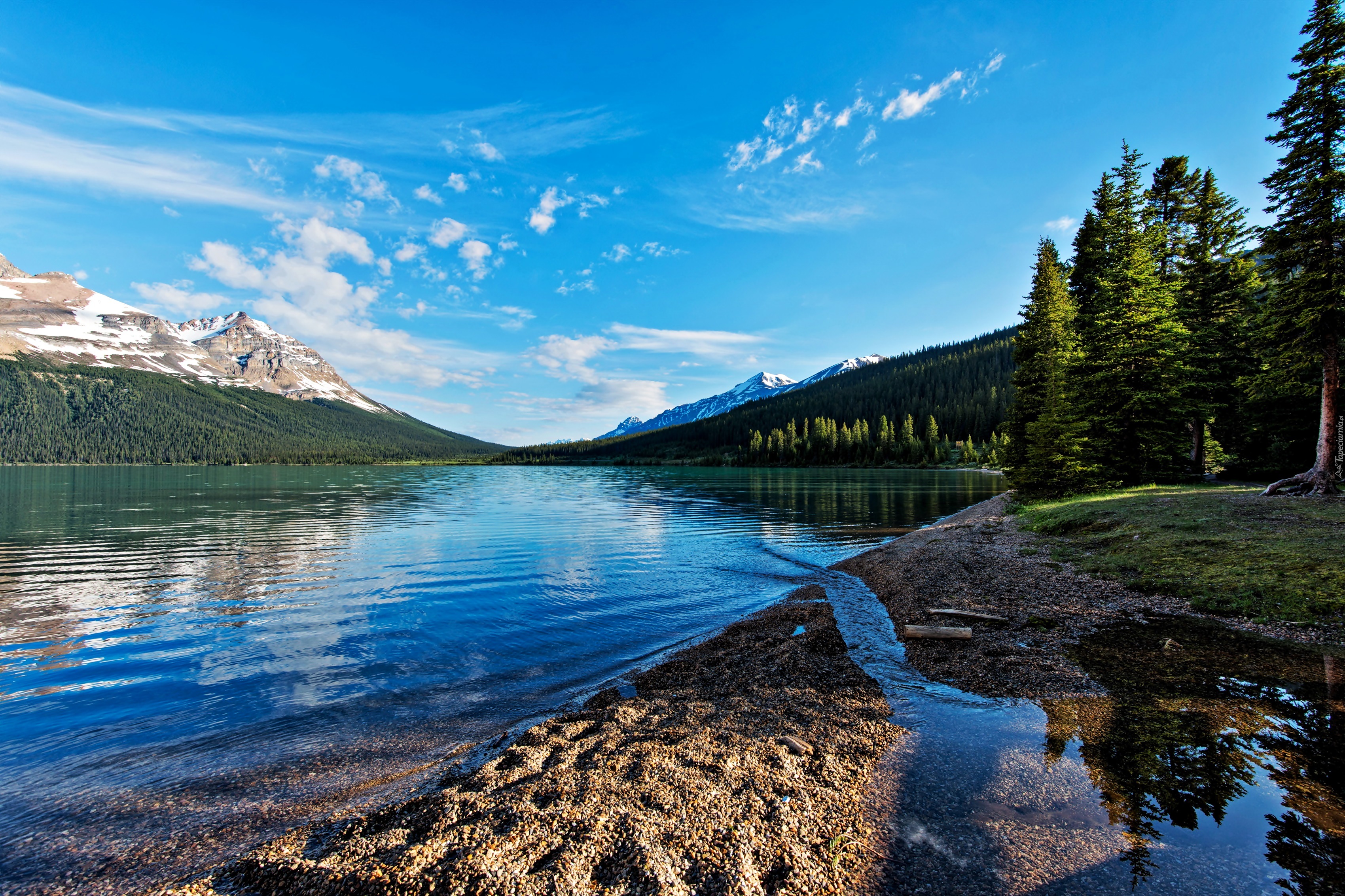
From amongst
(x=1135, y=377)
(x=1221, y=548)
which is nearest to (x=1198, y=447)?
(x=1135, y=377)

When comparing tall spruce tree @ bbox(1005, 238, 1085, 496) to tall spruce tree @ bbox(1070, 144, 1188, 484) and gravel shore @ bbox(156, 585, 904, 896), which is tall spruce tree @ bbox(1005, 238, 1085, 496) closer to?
tall spruce tree @ bbox(1070, 144, 1188, 484)

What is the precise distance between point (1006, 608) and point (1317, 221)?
26.1 metres

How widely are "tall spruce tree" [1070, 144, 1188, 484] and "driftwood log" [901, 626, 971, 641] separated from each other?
A: 1083 inches

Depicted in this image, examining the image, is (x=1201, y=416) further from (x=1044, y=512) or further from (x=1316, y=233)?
(x=1044, y=512)

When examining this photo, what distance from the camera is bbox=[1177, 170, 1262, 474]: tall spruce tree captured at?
3622cm

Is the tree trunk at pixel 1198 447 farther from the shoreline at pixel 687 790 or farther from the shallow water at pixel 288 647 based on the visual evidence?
the shoreline at pixel 687 790

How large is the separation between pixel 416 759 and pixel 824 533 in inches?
1218

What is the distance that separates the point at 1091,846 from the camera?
5.84 metres

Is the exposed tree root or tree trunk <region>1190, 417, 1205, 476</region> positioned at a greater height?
tree trunk <region>1190, 417, 1205, 476</region>

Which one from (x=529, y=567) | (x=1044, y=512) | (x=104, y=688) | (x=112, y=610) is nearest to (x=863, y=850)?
(x=104, y=688)

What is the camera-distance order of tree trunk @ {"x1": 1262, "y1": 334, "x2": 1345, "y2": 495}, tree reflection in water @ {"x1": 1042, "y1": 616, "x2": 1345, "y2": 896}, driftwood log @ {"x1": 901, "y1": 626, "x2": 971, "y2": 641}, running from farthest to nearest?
1. tree trunk @ {"x1": 1262, "y1": 334, "x2": 1345, "y2": 495}
2. driftwood log @ {"x1": 901, "y1": 626, "x2": 971, "y2": 641}
3. tree reflection in water @ {"x1": 1042, "y1": 616, "x2": 1345, "y2": 896}

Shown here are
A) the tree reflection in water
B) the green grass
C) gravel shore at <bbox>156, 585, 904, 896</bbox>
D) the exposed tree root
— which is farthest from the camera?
the exposed tree root

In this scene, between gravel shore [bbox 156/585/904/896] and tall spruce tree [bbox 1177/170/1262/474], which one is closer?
gravel shore [bbox 156/585/904/896]

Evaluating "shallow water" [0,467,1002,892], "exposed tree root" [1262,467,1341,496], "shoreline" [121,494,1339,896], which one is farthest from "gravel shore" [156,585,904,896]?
"exposed tree root" [1262,467,1341,496]
